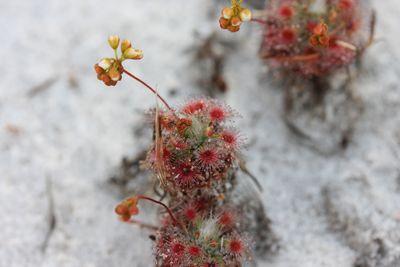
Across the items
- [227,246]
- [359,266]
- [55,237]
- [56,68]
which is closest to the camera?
[227,246]

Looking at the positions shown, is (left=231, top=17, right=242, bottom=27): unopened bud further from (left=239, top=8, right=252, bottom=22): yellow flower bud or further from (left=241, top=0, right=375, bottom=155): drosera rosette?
(left=241, top=0, right=375, bottom=155): drosera rosette

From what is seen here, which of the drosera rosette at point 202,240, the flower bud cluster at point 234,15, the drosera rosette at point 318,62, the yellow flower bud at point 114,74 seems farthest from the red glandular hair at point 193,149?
the drosera rosette at point 318,62

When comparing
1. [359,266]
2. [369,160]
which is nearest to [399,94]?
[369,160]

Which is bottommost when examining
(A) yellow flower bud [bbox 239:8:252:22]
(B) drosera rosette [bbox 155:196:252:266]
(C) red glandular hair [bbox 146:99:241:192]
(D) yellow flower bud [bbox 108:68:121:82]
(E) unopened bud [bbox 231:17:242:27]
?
(B) drosera rosette [bbox 155:196:252:266]

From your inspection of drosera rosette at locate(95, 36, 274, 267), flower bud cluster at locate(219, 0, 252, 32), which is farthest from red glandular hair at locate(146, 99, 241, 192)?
flower bud cluster at locate(219, 0, 252, 32)

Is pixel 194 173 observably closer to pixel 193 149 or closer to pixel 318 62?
pixel 193 149

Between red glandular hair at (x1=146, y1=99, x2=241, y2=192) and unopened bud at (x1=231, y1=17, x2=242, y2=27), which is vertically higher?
unopened bud at (x1=231, y1=17, x2=242, y2=27)

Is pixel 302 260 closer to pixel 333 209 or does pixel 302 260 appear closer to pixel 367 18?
pixel 333 209
